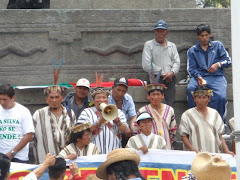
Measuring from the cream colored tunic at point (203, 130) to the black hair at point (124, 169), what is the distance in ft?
12.1

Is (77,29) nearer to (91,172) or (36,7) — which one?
(36,7)

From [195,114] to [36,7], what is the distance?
13.1 feet

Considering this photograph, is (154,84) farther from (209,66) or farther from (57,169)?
(57,169)

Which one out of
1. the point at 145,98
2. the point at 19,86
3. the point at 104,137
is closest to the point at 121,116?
the point at 104,137

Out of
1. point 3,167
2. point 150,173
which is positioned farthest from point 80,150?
point 3,167

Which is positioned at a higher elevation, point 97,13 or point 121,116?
point 97,13

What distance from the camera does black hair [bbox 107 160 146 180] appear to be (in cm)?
575

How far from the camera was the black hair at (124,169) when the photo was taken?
5750mm

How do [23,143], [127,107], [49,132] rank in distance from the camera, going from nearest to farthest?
[23,143]
[49,132]
[127,107]

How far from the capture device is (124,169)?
5.83 m

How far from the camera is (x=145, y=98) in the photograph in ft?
36.8

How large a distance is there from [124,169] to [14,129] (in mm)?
3441

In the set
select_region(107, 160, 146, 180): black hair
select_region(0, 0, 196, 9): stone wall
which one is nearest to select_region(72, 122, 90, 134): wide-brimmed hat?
select_region(107, 160, 146, 180): black hair

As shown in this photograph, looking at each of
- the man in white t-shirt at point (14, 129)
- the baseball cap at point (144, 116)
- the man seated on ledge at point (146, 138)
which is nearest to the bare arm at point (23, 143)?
the man in white t-shirt at point (14, 129)
